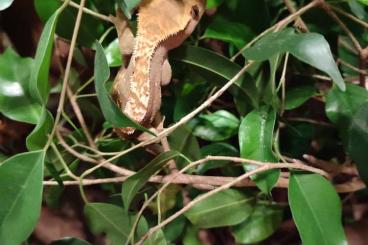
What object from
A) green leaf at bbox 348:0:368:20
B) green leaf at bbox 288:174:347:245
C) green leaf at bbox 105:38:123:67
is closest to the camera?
green leaf at bbox 288:174:347:245

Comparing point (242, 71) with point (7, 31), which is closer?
point (242, 71)

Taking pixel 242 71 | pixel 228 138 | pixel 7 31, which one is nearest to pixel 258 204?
pixel 228 138

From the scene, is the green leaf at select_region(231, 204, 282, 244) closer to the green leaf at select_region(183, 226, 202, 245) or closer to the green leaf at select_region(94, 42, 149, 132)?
the green leaf at select_region(183, 226, 202, 245)

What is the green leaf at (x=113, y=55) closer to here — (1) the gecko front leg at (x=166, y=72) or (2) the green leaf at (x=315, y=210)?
(1) the gecko front leg at (x=166, y=72)

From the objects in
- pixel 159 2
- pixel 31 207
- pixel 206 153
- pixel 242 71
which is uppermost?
pixel 159 2

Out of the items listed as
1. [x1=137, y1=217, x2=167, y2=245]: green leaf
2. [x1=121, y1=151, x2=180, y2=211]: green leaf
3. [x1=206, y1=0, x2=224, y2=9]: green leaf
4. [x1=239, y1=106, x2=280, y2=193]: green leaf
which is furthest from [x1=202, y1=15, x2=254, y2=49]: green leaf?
[x1=137, y1=217, x2=167, y2=245]: green leaf

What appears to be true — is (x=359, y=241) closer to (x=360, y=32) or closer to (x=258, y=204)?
(x=258, y=204)

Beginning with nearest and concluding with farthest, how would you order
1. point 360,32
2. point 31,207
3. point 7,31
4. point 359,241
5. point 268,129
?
point 31,207
point 268,129
point 360,32
point 359,241
point 7,31

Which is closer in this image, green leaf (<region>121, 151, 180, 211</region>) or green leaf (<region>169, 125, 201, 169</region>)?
green leaf (<region>121, 151, 180, 211</region>)
